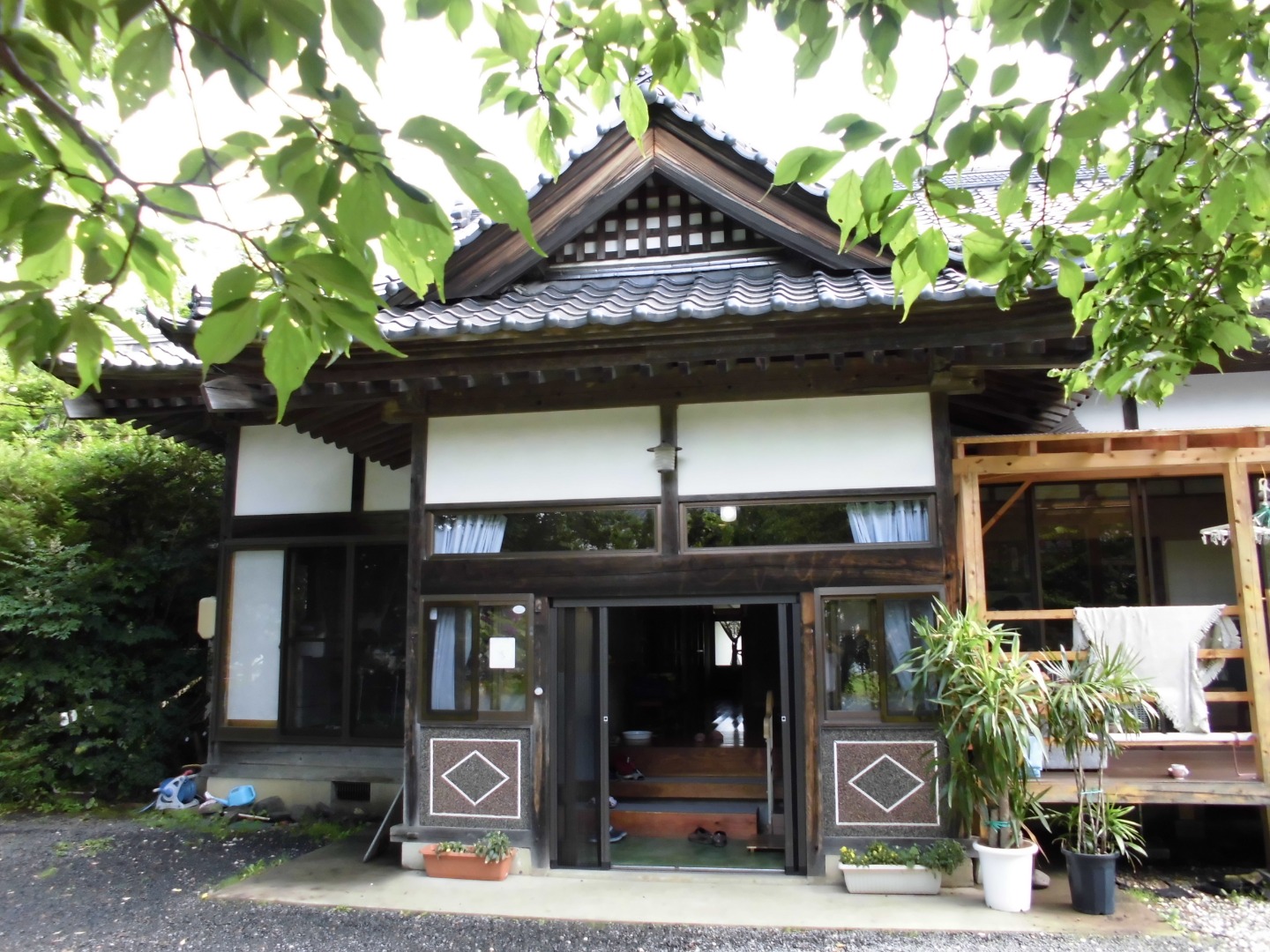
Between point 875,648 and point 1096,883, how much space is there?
1.74m

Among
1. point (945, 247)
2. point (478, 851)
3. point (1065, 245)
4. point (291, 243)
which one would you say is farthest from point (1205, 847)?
point (291, 243)

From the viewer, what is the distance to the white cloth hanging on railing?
5762 millimetres

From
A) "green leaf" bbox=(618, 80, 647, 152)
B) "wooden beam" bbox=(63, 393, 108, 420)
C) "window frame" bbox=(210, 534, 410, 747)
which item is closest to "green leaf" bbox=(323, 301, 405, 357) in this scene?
"green leaf" bbox=(618, 80, 647, 152)

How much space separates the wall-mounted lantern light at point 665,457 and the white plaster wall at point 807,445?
0.09m

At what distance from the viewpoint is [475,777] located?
6012 millimetres

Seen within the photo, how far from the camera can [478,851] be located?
19.0 ft

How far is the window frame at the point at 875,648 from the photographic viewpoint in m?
5.62

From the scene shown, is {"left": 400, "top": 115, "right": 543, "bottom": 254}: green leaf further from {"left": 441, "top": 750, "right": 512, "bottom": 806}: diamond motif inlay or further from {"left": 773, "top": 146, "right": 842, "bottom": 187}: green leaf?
{"left": 441, "top": 750, "right": 512, "bottom": 806}: diamond motif inlay

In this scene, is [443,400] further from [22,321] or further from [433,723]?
[22,321]

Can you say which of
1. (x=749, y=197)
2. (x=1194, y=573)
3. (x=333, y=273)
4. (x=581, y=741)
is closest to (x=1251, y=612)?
(x=1194, y=573)

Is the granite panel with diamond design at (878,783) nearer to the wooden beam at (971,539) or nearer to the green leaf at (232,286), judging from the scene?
the wooden beam at (971,539)

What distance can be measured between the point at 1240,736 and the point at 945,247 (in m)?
4.99

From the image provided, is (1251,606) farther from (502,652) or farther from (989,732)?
(502,652)

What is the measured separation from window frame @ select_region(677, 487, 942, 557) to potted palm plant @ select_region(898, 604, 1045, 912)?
2.01 feet
